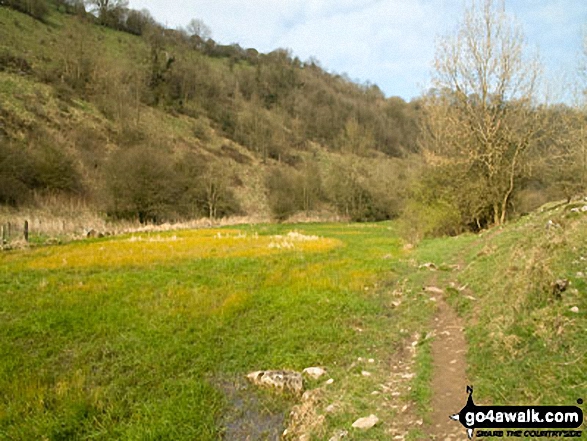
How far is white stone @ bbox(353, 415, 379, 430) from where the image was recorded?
4.64 metres

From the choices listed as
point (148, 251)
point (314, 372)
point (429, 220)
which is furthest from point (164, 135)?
point (314, 372)

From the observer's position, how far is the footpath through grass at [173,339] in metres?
5.20

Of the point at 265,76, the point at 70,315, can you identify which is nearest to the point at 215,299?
the point at 70,315

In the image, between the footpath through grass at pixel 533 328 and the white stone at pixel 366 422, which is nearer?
the footpath through grass at pixel 533 328

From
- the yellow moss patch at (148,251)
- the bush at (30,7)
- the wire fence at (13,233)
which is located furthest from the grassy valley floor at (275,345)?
the bush at (30,7)

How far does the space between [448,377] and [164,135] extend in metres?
64.3

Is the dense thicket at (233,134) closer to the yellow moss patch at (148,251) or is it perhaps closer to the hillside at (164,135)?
the hillside at (164,135)

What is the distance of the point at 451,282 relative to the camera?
37.7ft

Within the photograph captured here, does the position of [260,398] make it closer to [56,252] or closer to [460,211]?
[56,252]

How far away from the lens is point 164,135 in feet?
205

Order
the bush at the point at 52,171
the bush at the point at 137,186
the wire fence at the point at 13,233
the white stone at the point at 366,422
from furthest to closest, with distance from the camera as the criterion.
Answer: the bush at the point at 137,186, the bush at the point at 52,171, the wire fence at the point at 13,233, the white stone at the point at 366,422

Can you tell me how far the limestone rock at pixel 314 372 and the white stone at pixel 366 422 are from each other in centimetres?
158

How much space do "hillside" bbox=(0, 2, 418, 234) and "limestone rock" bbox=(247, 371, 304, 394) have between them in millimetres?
33153

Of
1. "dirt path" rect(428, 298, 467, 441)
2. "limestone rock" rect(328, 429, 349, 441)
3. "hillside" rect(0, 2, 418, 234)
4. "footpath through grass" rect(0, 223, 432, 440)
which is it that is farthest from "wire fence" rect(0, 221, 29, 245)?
"dirt path" rect(428, 298, 467, 441)
